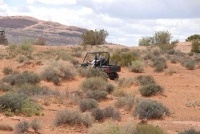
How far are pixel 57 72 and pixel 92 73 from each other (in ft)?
7.57

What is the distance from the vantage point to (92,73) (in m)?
26.9

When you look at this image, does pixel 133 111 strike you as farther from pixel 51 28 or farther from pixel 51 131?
pixel 51 28

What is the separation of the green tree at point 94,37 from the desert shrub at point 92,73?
1984 inches

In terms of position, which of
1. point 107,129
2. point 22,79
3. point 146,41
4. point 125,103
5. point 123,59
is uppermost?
point 146,41

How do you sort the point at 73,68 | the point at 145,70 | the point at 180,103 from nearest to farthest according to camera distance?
the point at 180,103, the point at 73,68, the point at 145,70

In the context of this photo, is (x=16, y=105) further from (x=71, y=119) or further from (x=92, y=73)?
(x=92, y=73)

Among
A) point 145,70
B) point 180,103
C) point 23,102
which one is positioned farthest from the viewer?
point 145,70

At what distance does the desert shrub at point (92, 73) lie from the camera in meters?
26.7

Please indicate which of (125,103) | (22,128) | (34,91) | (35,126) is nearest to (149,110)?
(125,103)

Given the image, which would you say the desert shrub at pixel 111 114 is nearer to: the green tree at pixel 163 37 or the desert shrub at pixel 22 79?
the desert shrub at pixel 22 79

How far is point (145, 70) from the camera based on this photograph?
3731cm

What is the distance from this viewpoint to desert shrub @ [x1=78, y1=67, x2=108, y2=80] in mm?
26672

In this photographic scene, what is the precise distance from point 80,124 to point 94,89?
945 centimetres

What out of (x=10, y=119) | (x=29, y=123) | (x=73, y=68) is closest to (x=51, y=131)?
(x=29, y=123)
